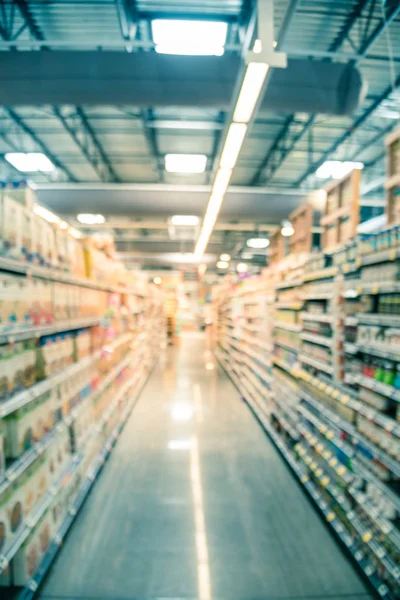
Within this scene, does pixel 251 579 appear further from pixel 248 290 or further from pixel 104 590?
pixel 248 290

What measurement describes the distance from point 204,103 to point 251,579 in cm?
452

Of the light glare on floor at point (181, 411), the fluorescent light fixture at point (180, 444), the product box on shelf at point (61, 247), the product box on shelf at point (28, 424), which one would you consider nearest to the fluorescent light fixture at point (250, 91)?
the product box on shelf at point (61, 247)

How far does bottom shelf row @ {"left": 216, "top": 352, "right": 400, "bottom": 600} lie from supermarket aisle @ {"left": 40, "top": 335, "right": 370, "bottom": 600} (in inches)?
5.7

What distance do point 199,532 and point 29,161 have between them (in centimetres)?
858

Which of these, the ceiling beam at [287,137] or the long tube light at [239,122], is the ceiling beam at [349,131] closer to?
the ceiling beam at [287,137]

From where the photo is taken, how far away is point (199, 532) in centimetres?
292

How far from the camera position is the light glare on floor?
5930 mm

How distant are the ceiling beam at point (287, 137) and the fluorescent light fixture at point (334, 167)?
3.46ft

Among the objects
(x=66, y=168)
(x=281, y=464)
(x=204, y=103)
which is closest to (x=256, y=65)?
(x=204, y=103)

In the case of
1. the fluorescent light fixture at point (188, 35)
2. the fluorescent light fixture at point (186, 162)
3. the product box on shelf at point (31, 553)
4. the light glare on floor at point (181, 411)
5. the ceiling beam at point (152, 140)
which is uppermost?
the ceiling beam at point (152, 140)

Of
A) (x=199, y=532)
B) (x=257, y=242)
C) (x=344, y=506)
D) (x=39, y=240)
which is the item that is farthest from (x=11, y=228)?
(x=257, y=242)

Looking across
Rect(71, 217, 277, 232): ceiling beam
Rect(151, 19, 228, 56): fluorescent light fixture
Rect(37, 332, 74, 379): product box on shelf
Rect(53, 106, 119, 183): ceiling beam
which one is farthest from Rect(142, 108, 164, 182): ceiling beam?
Rect(37, 332, 74, 379): product box on shelf

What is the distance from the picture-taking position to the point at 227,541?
9.18 feet

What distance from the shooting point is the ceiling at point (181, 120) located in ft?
13.3
